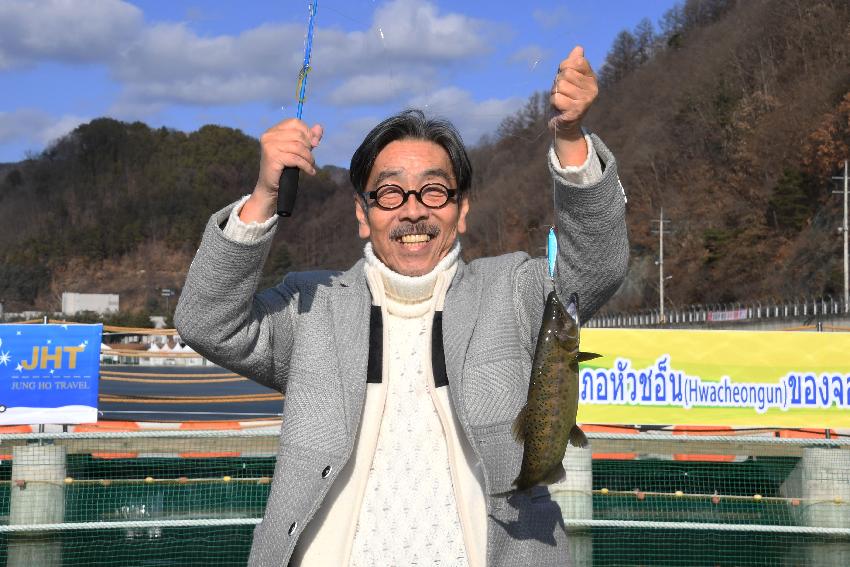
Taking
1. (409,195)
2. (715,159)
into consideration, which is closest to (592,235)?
(409,195)

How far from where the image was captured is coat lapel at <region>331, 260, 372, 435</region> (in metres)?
2.50

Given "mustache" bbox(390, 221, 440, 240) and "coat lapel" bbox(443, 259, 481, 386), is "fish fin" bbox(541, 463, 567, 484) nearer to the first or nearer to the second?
"coat lapel" bbox(443, 259, 481, 386)

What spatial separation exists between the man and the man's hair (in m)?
0.07

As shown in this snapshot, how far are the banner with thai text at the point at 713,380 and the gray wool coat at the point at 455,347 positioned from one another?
6015mm

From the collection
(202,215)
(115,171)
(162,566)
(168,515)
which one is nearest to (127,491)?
(168,515)

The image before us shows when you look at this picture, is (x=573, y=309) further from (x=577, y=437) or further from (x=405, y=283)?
(x=405, y=283)

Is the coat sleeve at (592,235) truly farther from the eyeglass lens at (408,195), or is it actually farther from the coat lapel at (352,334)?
the coat lapel at (352,334)

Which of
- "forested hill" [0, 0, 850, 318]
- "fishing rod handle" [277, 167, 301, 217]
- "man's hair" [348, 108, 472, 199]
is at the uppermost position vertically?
"forested hill" [0, 0, 850, 318]

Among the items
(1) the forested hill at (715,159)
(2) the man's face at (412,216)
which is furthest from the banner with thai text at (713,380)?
(2) the man's face at (412,216)

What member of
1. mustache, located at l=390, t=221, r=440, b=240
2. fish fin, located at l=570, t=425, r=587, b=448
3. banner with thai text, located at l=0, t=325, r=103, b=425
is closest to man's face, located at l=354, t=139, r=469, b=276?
mustache, located at l=390, t=221, r=440, b=240

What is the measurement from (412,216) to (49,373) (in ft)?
23.2

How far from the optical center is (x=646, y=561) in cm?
744

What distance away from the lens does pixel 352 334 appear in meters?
2.59

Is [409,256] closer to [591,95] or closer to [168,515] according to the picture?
[591,95]
